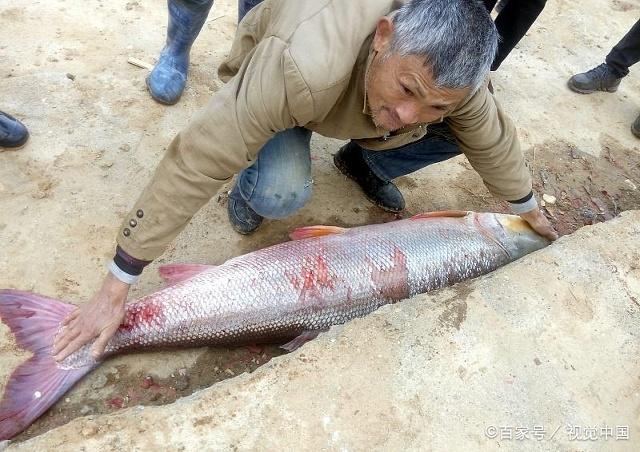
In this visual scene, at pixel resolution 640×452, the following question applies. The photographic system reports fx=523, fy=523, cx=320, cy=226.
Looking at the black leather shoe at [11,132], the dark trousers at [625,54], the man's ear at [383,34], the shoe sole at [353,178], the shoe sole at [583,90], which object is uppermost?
the man's ear at [383,34]

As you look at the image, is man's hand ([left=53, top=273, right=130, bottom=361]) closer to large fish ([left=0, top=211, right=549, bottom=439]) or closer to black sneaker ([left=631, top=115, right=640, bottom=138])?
large fish ([left=0, top=211, right=549, bottom=439])

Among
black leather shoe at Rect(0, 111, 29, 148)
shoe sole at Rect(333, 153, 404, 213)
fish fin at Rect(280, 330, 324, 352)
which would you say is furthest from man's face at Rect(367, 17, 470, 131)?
black leather shoe at Rect(0, 111, 29, 148)

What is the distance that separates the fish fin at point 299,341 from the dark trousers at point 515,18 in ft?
9.37

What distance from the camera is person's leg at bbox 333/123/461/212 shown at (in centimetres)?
318

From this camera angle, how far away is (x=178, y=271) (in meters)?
2.78

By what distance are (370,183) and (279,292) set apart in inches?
48.4

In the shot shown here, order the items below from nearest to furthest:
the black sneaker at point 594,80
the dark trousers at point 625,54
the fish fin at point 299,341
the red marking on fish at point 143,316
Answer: the red marking on fish at point 143,316, the fish fin at point 299,341, the dark trousers at point 625,54, the black sneaker at point 594,80

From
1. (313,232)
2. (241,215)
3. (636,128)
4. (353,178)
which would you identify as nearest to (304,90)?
(313,232)

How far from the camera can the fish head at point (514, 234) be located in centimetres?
325

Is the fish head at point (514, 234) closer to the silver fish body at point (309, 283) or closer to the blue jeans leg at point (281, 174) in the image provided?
the silver fish body at point (309, 283)

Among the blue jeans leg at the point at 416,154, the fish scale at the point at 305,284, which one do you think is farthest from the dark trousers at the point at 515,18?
Result: the fish scale at the point at 305,284

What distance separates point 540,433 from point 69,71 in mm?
3768

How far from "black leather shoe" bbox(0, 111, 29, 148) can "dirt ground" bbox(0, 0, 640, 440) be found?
0.07 meters

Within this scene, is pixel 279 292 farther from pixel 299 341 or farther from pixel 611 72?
pixel 611 72
